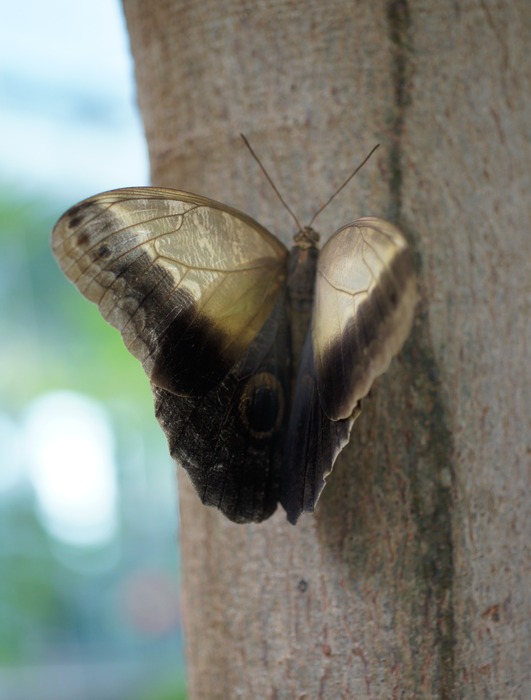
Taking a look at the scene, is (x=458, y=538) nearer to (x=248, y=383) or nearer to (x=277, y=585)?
(x=277, y=585)

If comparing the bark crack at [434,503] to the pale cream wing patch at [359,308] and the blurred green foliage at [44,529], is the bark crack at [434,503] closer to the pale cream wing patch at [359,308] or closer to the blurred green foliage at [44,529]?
the pale cream wing patch at [359,308]

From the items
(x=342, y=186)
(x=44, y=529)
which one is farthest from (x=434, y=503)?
(x=44, y=529)

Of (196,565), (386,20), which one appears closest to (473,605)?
(196,565)

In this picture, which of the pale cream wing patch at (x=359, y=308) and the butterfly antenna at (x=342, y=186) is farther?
the butterfly antenna at (x=342, y=186)

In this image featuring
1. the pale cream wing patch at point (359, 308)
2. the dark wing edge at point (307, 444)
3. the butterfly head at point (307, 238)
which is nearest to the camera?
the pale cream wing patch at point (359, 308)

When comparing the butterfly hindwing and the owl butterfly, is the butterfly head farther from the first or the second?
the butterfly hindwing

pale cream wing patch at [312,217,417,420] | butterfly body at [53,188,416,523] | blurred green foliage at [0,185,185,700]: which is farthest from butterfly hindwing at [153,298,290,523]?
blurred green foliage at [0,185,185,700]

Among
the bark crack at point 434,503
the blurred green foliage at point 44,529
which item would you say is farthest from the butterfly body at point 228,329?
the blurred green foliage at point 44,529
